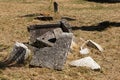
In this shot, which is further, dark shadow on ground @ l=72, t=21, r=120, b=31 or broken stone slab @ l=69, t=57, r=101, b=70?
dark shadow on ground @ l=72, t=21, r=120, b=31

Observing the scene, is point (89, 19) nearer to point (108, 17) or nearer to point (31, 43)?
point (108, 17)

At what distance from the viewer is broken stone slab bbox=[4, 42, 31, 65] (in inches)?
350

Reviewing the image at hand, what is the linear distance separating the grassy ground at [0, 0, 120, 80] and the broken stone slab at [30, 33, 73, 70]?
20 centimetres

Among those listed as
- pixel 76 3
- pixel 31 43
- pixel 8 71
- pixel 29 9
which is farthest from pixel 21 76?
pixel 76 3

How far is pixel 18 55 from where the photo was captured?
29.4 ft

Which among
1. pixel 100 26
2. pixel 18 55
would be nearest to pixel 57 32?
pixel 18 55

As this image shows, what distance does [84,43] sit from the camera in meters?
10.9

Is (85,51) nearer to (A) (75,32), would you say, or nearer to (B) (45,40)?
(B) (45,40)

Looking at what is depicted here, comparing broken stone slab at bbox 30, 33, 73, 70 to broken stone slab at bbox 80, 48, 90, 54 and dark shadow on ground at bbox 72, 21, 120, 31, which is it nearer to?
broken stone slab at bbox 80, 48, 90, 54

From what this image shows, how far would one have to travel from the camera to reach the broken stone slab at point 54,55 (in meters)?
8.59

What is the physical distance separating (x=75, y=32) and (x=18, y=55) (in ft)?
15.1

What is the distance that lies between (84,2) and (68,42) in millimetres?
13369

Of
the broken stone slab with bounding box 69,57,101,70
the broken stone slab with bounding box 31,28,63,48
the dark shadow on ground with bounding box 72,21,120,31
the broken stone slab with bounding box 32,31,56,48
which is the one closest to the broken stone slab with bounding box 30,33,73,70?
the broken stone slab with bounding box 69,57,101,70

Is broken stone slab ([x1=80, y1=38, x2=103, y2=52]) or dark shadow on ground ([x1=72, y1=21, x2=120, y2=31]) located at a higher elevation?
broken stone slab ([x1=80, y1=38, x2=103, y2=52])
